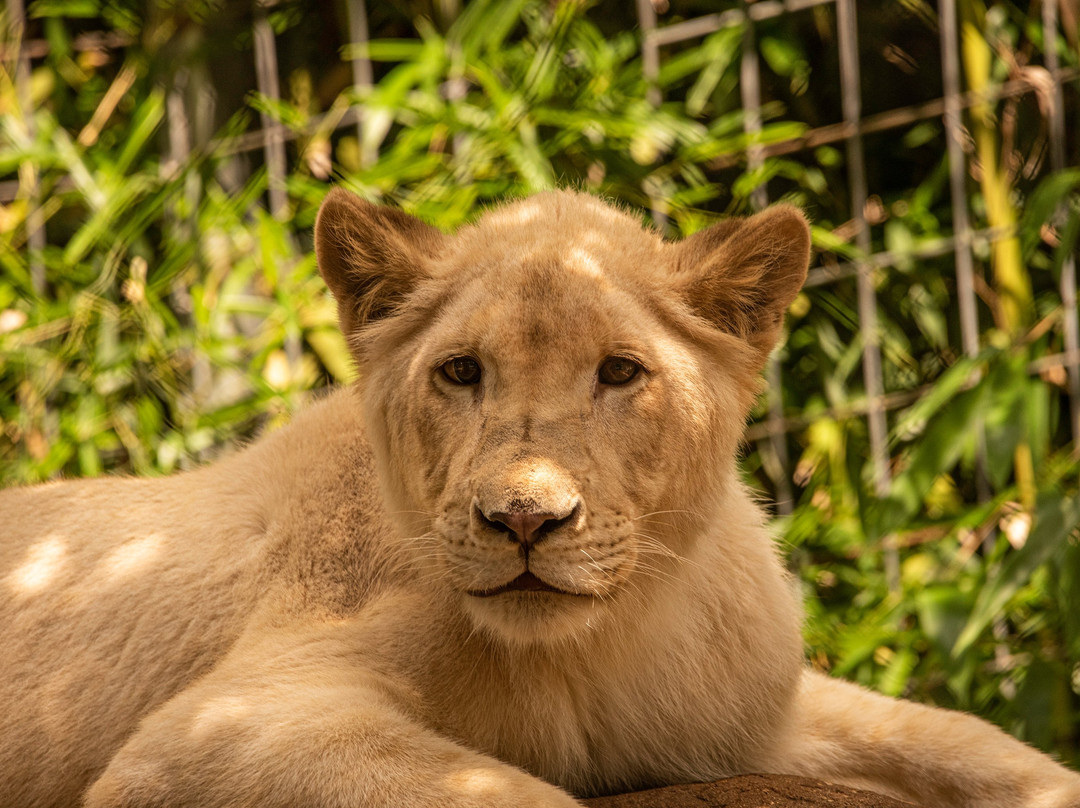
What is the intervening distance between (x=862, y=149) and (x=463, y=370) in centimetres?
336

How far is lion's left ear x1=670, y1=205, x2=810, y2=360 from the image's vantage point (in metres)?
2.83

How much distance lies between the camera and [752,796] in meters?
2.63

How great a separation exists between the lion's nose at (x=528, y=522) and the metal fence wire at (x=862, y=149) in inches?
116

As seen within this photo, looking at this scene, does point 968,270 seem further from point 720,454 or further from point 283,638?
point 283,638

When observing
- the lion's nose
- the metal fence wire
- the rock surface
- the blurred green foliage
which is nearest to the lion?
the lion's nose

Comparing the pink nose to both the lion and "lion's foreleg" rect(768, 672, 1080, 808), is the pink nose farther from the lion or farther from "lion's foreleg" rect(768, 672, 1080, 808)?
"lion's foreleg" rect(768, 672, 1080, 808)

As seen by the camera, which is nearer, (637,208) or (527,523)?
(527,523)

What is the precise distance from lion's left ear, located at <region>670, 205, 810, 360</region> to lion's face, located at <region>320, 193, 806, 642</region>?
0.02 meters

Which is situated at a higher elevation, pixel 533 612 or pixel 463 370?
pixel 463 370

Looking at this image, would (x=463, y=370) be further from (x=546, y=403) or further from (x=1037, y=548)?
(x=1037, y=548)

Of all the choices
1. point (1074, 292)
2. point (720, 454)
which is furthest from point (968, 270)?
point (720, 454)

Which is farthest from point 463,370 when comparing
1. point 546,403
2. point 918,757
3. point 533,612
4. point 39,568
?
point 918,757

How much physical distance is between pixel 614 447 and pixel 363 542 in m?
0.67

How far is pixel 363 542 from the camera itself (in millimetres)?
2900
